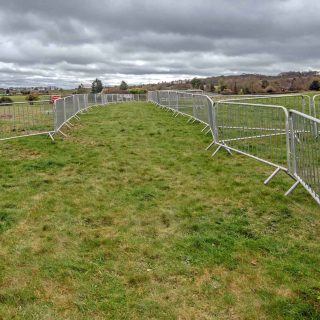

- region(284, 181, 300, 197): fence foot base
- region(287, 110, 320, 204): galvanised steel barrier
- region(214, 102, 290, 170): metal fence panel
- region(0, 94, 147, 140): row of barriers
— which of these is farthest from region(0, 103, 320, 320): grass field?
region(0, 94, 147, 140): row of barriers

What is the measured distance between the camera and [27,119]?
1425 cm

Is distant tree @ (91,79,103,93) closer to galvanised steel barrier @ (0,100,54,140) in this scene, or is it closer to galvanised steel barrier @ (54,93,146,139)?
galvanised steel barrier @ (54,93,146,139)

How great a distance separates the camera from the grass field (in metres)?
3.50

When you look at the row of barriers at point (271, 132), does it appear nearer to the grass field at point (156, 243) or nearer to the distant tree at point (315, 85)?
the grass field at point (156, 243)

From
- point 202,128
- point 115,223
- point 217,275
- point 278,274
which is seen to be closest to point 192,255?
point 217,275

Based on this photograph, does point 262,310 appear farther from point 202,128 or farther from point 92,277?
point 202,128

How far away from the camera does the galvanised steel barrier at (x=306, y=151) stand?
5.38 metres

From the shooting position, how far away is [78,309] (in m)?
3.45

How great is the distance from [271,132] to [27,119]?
923cm

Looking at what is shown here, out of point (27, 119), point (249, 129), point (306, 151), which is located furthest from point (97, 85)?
point (306, 151)

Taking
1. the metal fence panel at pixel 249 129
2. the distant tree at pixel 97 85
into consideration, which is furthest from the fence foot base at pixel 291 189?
the distant tree at pixel 97 85

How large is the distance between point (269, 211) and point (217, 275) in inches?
83.5

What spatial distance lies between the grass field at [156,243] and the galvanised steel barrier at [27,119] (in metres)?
4.58

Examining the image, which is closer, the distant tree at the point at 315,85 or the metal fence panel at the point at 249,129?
the metal fence panel at the point at 249,129
